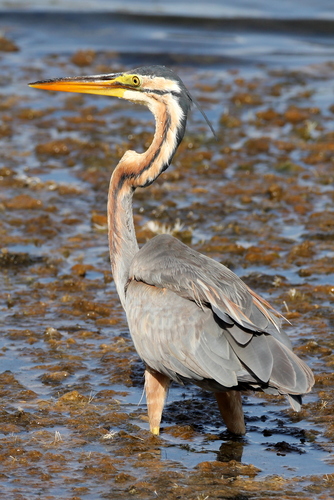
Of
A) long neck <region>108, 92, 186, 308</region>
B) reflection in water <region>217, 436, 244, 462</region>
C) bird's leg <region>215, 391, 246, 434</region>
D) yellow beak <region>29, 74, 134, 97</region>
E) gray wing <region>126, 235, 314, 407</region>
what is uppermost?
yellow beak <region>29, 74, 134, 97</region>

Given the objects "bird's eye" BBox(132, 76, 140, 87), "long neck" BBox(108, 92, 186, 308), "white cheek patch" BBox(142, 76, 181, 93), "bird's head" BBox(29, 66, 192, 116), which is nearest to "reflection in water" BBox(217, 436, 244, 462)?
"long neck" BBox(108, 92, 186, 308)

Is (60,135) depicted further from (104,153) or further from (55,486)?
(55,486)

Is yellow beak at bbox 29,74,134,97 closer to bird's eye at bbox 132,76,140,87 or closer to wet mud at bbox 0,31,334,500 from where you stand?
bird's eye at bbox 132,76,140,87

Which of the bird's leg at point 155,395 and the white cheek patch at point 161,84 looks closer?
the bird's leg at point 155,395

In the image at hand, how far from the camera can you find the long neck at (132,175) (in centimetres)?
618

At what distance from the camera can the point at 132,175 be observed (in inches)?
249

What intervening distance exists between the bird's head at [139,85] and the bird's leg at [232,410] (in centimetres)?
204

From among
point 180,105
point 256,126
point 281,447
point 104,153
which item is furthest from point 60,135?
point 281,447

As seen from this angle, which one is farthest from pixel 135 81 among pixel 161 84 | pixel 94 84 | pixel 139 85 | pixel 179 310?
pixel 179 310

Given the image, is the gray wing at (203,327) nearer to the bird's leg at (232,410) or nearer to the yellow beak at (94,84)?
the bird's leg at (232,410)

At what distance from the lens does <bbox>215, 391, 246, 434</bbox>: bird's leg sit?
5.59 metres

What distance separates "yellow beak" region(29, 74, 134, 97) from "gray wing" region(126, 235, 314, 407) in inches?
50.6

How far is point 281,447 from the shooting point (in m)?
5.57

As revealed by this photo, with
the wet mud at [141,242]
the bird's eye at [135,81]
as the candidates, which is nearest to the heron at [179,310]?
the bird's eye at [135,81]
